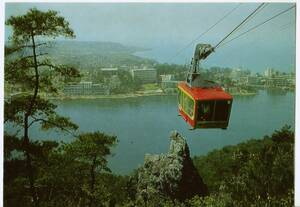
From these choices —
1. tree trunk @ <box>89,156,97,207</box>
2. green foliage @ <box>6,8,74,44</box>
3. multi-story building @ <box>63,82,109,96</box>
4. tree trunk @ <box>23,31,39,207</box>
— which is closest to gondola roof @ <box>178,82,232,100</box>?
multi-story building @ <box>63,82,109,96</box>

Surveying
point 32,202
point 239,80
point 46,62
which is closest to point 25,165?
point 32,202

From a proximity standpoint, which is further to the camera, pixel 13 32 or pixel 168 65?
pixel 168 65

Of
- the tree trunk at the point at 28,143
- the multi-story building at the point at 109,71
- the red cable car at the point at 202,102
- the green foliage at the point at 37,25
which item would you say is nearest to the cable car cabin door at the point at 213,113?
the red cable car at the point at 202,102

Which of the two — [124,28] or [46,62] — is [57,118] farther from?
[124,28]

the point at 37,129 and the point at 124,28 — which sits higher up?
the point at 124,28

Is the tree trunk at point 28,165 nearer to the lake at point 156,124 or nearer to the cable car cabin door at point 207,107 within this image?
the lake at point 156,124

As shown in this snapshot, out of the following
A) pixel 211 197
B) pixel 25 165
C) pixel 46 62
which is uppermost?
pixel 46 62

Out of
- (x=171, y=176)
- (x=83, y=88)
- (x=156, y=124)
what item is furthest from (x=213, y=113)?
(x=83, y=88)
